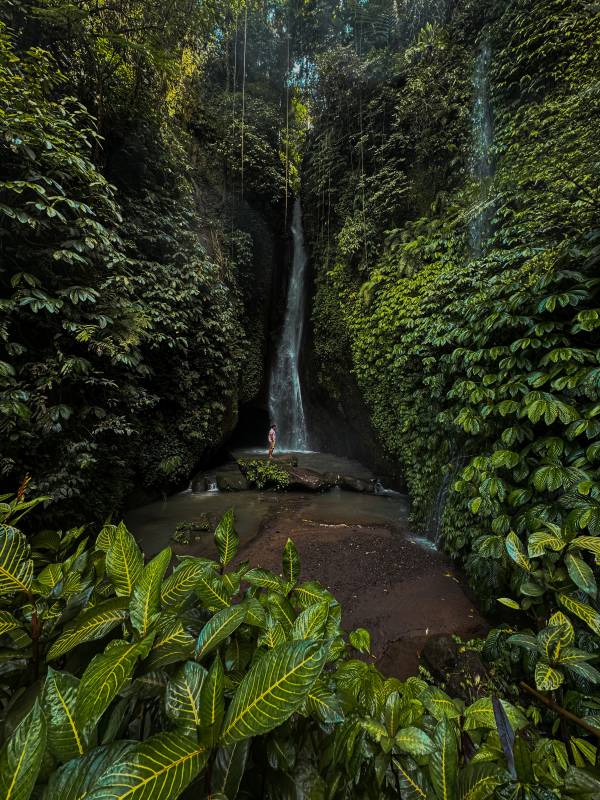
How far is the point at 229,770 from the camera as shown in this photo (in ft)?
1.73

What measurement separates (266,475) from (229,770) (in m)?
7.08

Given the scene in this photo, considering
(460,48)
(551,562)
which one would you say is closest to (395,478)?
(551,562)

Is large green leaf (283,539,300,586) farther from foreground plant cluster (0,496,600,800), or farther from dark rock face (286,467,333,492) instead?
dark rock face (286,467,333,492)

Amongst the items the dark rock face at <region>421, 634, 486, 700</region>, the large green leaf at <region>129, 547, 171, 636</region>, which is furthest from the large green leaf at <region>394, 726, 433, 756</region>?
the dark rock face at <region>421, 634, 486, 700</region>

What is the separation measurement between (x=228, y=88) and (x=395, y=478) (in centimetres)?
1368

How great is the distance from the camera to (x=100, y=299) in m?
4.41

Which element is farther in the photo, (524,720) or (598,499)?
(598,499)

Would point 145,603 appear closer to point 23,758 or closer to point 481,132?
point 23,758

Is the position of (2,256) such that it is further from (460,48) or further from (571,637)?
(460,48)

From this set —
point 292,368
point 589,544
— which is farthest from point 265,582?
point 292,368

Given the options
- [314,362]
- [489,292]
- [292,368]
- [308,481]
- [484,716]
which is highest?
[489,292]

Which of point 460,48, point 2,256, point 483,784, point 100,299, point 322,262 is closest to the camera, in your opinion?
point 483,784

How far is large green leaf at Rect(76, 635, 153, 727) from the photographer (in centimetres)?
49

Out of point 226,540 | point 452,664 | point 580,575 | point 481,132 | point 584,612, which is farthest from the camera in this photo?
point 481,132
